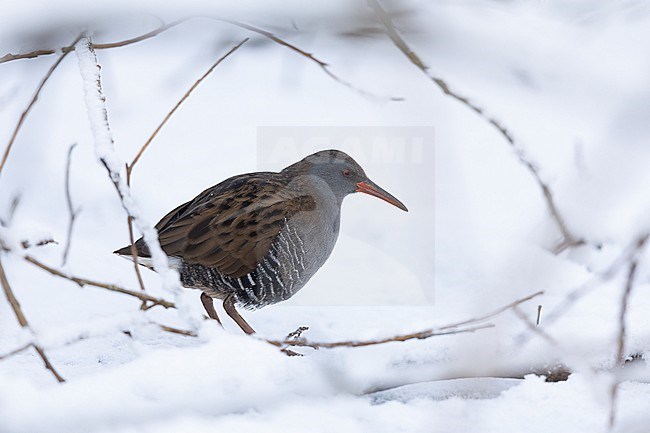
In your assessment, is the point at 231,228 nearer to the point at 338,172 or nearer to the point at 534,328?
the point at 338,172

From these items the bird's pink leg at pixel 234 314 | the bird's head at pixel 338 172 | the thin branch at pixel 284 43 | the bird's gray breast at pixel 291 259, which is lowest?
the bird's pink leg at pixel 234 314

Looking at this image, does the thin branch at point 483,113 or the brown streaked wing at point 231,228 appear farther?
the brown streaked wing at point 231,228

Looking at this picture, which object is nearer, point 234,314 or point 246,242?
point 246,242

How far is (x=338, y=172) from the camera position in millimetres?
2752

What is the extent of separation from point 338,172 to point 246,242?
19.5 inches

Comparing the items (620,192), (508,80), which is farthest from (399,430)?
(620,192)

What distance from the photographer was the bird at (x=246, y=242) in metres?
2.40

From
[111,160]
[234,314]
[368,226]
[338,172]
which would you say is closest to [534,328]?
[111,160]

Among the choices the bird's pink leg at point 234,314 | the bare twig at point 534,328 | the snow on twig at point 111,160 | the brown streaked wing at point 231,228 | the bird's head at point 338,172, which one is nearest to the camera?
the bare twig at point 534,328

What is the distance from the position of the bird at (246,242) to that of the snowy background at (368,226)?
0.51ft

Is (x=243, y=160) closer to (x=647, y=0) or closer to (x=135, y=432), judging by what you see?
(x=135, y=432)
